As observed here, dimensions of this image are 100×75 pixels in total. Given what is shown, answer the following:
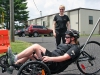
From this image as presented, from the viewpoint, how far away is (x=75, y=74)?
530cm

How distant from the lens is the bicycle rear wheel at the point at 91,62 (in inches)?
203

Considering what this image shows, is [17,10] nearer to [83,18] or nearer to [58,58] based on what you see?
[83,18]

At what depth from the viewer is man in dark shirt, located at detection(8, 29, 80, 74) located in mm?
4293

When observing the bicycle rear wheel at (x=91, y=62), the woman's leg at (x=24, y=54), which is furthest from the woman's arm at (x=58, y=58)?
the bicycle rear wheel at (x=91, y=62)

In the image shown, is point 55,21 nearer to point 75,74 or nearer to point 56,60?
point 75,74

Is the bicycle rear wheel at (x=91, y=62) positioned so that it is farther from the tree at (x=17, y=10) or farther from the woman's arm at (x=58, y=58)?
the tree at (x=17, y=10)

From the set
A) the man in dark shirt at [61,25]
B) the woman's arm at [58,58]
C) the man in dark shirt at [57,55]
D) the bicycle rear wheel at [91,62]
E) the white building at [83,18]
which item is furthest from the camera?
the white building at [83,18]

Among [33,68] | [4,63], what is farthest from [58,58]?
[4,63]

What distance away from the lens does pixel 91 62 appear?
5172 millimetres

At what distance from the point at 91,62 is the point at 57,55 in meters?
1.09

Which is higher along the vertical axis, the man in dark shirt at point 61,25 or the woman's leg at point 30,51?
the man in dark shirt at point 61,25

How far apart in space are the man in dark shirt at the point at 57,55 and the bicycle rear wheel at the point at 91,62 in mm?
666

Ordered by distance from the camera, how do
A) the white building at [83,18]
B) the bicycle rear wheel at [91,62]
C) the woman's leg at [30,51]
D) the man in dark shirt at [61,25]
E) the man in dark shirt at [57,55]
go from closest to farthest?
the man in dark shirt at [57,55] → the woman's leg at [30,51] → the bicycle rear wheel at [91,62] → the man in dark shirt at [61,25] → the white building at [83,18]

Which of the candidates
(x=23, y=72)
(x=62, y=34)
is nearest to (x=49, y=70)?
(x=23, y=72)
